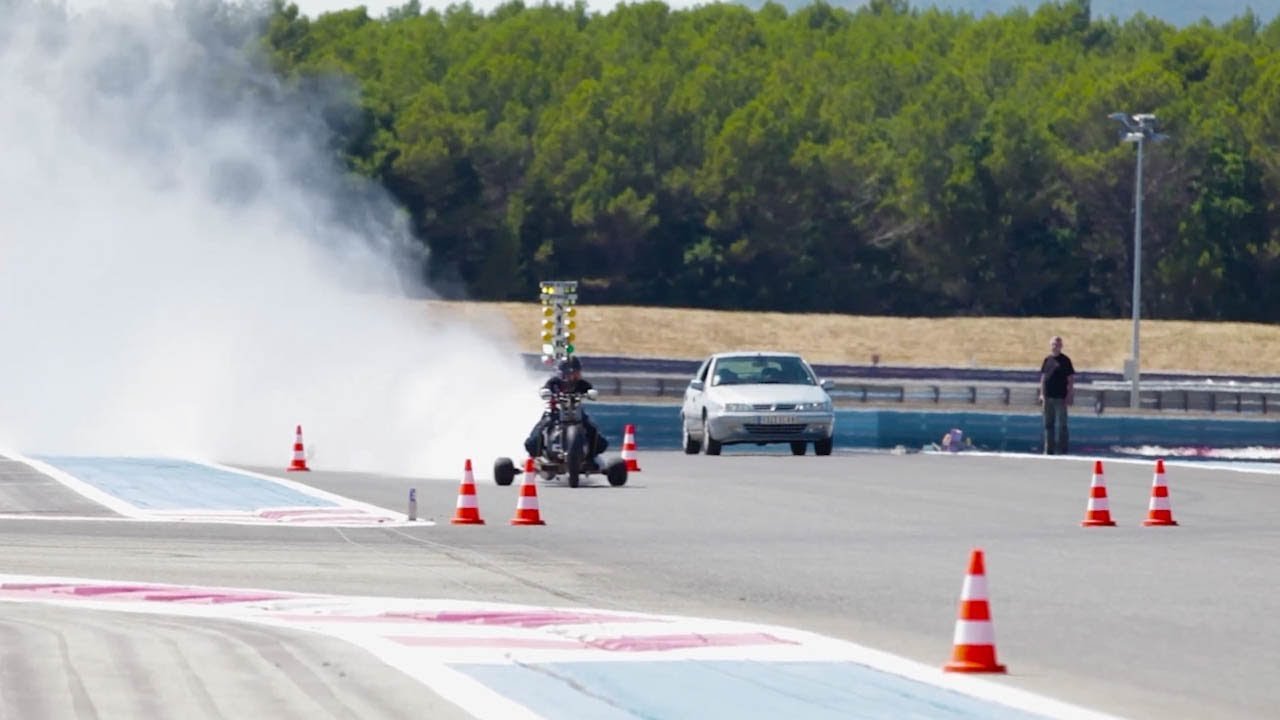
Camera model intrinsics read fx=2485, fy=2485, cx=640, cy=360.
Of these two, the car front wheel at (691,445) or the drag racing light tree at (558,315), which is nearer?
the car front wheel at (691,445)

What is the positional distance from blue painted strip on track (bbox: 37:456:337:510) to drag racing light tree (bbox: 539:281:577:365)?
19.4 meters

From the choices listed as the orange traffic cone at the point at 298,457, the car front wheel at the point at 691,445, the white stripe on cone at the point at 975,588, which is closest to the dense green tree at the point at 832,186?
the car front wheel at the point at 691,445

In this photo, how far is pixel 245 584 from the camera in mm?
15445

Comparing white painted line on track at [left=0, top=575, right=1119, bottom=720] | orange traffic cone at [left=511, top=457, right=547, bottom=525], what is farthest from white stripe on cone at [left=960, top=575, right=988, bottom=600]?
orange traffic cone at [left=511, top=457, right=547, bottom=525]

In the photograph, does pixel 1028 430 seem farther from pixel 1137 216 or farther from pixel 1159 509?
pixel 1159 509

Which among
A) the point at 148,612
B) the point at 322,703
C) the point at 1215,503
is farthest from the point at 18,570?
the point at 1215,503

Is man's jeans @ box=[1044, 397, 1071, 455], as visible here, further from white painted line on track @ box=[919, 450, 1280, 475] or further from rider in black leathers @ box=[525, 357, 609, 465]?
rider in black leathers @ box=[525, 357, 609, 465]

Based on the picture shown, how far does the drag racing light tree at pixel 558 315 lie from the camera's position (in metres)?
51.0

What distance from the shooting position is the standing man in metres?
36.8

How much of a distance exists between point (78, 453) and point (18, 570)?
19205 mm

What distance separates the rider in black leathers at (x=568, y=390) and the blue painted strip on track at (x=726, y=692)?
15216 mm

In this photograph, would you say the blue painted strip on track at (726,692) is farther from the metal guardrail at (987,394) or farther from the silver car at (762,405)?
the metal guardrail at (987,394)

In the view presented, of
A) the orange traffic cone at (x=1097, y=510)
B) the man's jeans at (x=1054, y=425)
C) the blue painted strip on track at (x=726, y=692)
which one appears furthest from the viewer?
the man's jeans at (x=1054, y=425)

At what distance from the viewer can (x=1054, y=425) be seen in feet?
123
